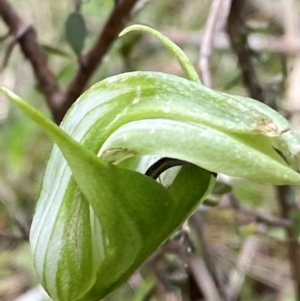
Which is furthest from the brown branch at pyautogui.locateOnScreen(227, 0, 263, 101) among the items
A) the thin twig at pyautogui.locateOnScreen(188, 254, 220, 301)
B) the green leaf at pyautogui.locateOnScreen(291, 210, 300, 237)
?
the thin twig at pyautogui.locateOnScreen(188, 254, 220, 301)

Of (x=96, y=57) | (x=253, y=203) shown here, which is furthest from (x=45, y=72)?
(x=253, y=203)

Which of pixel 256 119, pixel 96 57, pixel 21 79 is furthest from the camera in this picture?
pixel 21 79

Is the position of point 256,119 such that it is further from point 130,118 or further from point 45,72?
point 45,72

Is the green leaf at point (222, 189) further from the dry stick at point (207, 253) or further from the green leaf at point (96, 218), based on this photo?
the green leaf at point (96, 218)

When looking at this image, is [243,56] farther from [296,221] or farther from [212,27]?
[296,221]

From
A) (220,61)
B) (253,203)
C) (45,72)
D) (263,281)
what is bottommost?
(263,281)

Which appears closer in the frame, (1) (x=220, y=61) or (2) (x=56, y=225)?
(2) (x=56, y=225)

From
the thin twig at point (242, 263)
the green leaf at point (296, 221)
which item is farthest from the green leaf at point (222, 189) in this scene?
the thin twig at point (242, 263)

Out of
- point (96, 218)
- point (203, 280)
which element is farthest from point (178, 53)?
point (203, 280)
